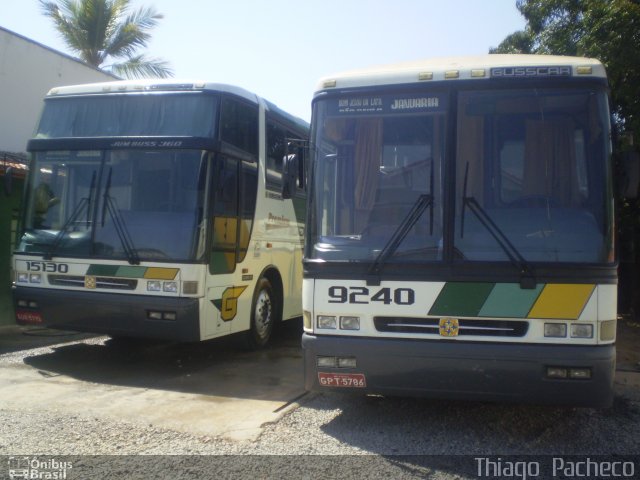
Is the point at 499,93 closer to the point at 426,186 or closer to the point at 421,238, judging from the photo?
the point at 426,186

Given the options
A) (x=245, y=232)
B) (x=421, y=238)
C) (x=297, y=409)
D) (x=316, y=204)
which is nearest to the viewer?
(x=421, y=238)

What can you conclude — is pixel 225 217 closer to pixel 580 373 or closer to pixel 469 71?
pixel 469 71

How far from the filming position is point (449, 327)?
529cm

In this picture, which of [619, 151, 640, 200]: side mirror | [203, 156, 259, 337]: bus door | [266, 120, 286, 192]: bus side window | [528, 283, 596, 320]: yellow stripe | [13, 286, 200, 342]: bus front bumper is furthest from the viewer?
[266, 120, 286, 192]: bus side window

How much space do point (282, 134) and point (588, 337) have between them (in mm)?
5997

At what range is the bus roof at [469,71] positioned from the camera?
17.9ft

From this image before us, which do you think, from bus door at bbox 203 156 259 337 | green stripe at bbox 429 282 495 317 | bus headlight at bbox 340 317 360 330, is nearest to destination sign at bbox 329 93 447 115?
green stripe at bbox 429 282 495 317

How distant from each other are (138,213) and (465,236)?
410 cm

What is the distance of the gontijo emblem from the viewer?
5281 millimetres

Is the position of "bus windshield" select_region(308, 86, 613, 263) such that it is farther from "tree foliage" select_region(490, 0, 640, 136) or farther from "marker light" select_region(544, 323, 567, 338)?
"tree foliage" select_region(490, 0, 640, 136)

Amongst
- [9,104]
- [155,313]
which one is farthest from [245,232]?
[9,104]

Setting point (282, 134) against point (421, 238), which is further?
point (282, 134)

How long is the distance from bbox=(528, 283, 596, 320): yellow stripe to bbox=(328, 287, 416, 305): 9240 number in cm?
94

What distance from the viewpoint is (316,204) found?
19.0ft
